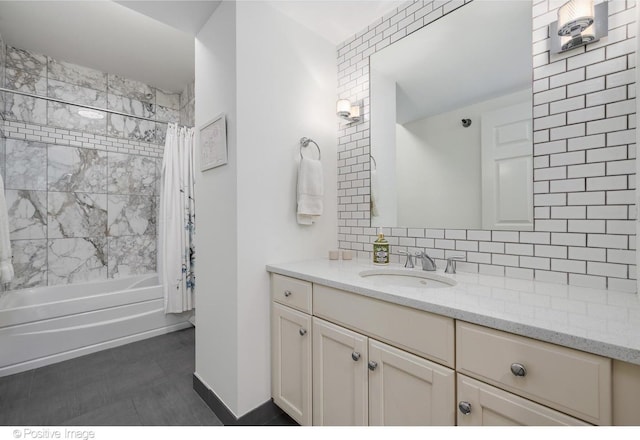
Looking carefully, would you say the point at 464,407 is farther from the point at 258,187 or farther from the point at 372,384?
the point at 258,187

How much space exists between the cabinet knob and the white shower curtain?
271 centimetres

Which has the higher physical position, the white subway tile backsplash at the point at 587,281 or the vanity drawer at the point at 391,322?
the white subway tile backsplash at the point at 587,281

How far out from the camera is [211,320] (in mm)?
1729

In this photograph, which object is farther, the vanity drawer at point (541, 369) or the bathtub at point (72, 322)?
the bathtub at point (72, 322)

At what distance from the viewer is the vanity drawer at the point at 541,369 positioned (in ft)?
2.17

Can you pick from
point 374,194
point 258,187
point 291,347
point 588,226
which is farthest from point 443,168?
point 291,347

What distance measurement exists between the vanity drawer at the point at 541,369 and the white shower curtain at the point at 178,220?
2.72 metres

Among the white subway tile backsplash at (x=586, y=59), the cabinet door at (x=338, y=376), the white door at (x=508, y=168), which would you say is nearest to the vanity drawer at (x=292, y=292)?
the cabinet door at (x=338, y=376)

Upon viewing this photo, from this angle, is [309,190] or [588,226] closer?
[588,226]

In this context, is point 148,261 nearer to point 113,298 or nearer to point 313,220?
point 113,298

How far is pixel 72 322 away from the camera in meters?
2.35

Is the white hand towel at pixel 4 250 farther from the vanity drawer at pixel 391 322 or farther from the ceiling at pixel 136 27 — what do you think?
the vanity drawer at pixel 391 322

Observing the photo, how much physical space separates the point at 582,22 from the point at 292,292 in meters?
1.66
